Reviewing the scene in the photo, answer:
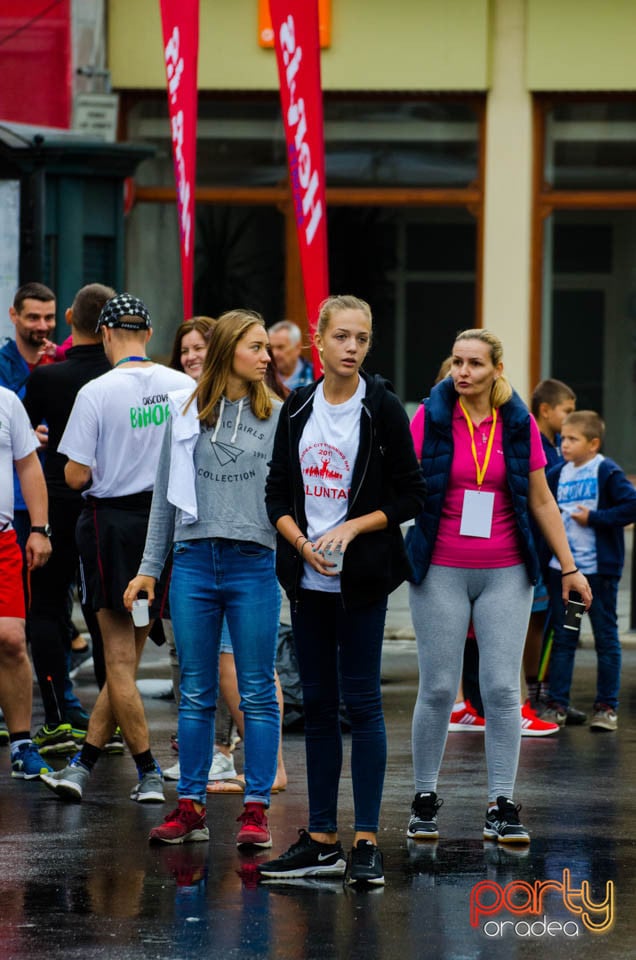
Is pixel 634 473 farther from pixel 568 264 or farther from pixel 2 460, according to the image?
pixel 2 460

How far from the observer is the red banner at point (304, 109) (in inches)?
431

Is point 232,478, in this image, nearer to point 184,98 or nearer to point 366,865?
point 366,865

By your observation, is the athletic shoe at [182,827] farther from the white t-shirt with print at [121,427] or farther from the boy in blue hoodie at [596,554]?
the boy in blue hoodie at [596,554]

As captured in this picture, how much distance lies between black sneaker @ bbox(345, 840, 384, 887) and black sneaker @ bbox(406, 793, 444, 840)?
0.61 metres

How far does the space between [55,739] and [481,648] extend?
2.59m

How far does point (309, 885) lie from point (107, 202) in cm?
929

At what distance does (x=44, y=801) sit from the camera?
294 inches

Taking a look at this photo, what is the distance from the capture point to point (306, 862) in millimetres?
6223

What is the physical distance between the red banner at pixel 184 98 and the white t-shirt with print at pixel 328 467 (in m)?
5.17

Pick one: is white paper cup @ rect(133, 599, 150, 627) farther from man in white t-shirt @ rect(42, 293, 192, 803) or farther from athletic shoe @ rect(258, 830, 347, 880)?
athletic shoe @ rect(258, 830, 347, 880)

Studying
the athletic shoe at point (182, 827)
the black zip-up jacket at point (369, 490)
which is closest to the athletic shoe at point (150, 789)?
the athletic shoe at point (182, 827)

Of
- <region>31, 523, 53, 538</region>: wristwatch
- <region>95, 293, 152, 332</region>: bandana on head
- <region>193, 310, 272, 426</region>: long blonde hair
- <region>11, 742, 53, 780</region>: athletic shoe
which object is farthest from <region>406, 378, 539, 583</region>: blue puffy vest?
<region>11, 742, 53, 780</region>: athletic shoe

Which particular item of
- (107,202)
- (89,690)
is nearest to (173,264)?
(107,202)

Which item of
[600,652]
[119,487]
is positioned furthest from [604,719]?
[119,487]
